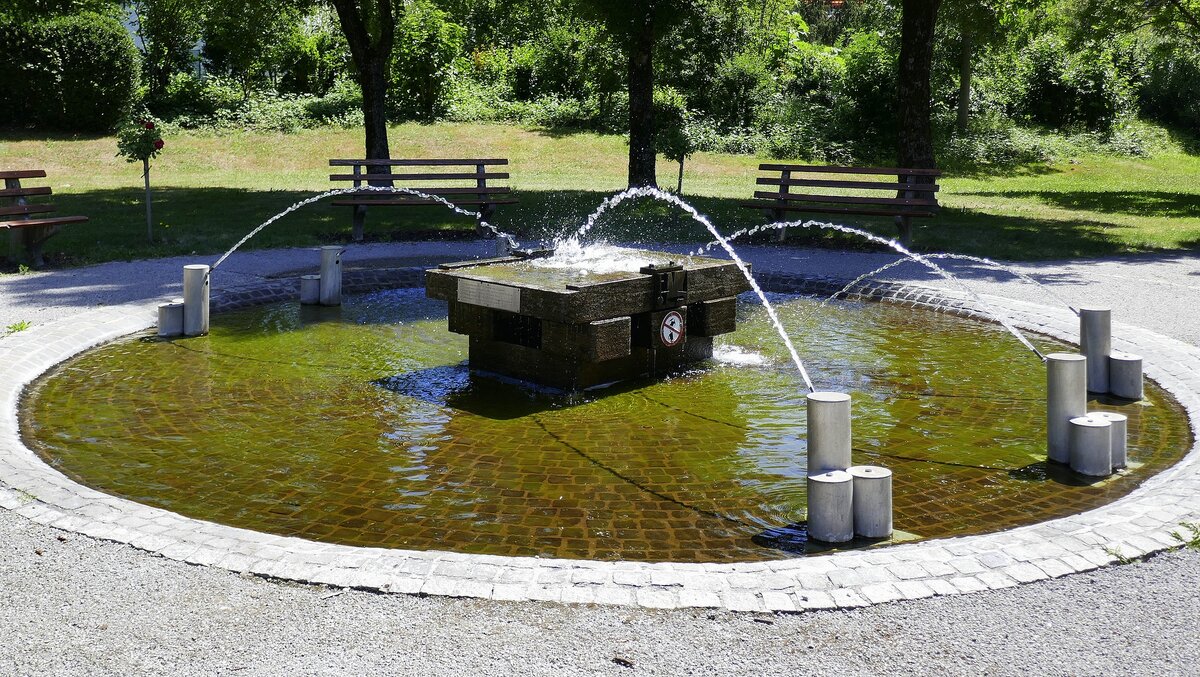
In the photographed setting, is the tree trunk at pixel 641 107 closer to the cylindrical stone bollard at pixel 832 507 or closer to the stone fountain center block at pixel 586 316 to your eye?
the stone fountain center block at pixel 586 316

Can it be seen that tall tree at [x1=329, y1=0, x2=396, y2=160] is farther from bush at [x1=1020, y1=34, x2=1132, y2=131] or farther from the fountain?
bush at [x1=1020, y1=34, x2=1132, y2=131]

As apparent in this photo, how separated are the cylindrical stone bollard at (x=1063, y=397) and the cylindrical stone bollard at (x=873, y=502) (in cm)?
159

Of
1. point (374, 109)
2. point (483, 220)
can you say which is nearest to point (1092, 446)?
point (483, 220)

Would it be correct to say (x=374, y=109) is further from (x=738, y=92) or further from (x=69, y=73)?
(x=738, y=92)

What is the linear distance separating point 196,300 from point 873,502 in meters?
6.52

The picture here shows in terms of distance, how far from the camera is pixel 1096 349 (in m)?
7.88

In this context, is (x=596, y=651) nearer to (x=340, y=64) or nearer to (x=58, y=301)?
(x=58, y=301)

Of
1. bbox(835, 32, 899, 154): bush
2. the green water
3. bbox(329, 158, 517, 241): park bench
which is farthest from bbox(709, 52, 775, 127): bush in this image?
the green water

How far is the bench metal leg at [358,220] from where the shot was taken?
15.2 metres

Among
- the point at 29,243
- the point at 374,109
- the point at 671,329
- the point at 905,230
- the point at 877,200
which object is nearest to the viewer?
the point at 671,329

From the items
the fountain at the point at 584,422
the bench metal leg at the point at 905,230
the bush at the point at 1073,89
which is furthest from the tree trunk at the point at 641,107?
the bush at the point at 1073,89

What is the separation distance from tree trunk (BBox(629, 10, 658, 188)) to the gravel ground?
1483 centimetres

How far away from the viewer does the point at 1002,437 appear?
6.99 metres

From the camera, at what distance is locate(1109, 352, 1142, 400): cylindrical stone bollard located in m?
7.73
